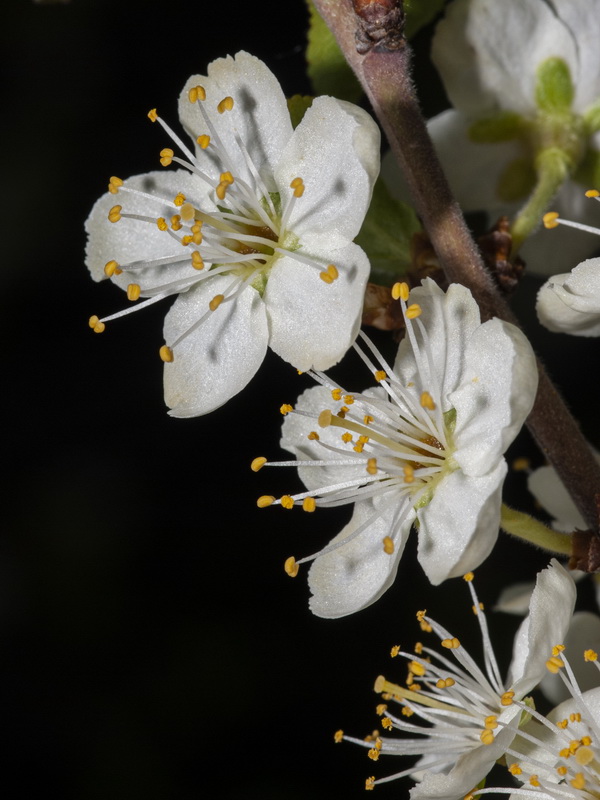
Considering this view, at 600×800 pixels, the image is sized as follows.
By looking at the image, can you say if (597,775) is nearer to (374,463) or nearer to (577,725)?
(577,725)

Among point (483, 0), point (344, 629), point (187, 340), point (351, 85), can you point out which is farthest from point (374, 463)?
point (344, 629)

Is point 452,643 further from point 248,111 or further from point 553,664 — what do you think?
point 248,111

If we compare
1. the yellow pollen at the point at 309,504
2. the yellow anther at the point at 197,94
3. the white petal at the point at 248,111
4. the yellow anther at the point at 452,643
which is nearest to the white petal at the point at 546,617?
the yellow anther at the point at 452,643

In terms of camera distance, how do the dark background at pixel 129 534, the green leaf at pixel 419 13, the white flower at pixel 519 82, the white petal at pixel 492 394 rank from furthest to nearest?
1. the dark background at pixel 129 534
2. the white flower at pixel 519 82
3. the green leaf at pixel 419 13
4. the white petal at pixel 492 394

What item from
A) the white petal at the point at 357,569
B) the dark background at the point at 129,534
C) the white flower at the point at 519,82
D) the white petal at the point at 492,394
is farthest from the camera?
the dark background at the point at 129,534

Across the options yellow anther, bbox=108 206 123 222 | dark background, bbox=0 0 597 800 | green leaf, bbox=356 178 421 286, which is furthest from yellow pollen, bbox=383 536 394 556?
dark background, bbox=0 0 597 800

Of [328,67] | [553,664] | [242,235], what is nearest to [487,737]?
[553,664]

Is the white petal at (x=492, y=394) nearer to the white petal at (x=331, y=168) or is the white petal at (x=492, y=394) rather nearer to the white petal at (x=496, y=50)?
the white petal at (x=331, y=168)
